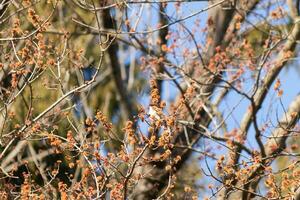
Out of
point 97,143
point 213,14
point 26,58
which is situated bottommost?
point 97,143

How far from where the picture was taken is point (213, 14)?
983 cm

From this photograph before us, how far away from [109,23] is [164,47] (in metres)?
0.99

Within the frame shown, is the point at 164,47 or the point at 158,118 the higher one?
the point at 164,47

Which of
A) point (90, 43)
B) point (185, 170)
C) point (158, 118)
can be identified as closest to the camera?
Result: point (158, 118)

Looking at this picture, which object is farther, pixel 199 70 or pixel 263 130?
pixel 199 70

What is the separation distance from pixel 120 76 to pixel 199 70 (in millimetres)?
1292

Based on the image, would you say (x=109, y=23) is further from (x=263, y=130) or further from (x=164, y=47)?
(x=263, y=130)

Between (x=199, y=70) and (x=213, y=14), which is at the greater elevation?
(x=213, y=14)

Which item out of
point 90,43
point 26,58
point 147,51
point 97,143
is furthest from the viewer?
point 90,43


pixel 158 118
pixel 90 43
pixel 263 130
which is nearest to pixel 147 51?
pixel 263 130

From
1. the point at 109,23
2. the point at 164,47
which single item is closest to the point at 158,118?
the point at 164,47

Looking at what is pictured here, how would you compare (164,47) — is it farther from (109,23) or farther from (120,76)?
(120,76)

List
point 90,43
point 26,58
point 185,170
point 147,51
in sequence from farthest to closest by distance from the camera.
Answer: point 90,43
point 185,170
point 147,51
point 26,58

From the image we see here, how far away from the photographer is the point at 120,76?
10.1 meters
